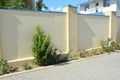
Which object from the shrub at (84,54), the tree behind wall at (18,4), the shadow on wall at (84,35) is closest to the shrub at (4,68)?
the shrub at (84,54)

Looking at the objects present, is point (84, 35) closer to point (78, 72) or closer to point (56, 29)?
point (56, 29)

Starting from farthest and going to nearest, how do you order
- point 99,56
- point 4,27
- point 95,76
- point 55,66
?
1. point 99,56
2. point 55,66
3. point 4,27
4. point 95,76

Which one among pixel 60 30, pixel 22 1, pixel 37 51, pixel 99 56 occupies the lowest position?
pixel 99 56

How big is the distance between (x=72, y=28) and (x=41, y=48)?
3.00 m

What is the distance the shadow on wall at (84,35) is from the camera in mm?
12109

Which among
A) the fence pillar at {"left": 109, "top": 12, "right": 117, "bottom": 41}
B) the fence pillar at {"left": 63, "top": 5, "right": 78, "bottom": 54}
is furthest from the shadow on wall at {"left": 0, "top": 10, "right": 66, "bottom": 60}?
the fence pillar at {"left": 109, "top": 12, "right": 117, "bottom": 41}

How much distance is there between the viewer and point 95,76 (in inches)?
293

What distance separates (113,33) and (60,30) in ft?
18.4

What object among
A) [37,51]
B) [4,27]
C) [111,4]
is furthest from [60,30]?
[111,4]

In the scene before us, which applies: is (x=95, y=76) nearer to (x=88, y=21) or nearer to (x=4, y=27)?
(x=4, y=27)

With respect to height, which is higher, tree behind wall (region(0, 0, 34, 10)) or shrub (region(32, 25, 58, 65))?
tree behind wall (region(0, 0, 34, 10))

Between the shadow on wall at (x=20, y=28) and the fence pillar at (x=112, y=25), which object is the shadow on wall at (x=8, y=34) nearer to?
the shadow on wall at (x=20, y=28)

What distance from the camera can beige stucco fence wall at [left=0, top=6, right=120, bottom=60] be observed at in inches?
345

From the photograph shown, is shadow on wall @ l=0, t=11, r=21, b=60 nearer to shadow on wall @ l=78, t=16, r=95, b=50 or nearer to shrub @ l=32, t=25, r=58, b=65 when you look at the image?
shrub @ l=32, t=25, r=58, b=65
